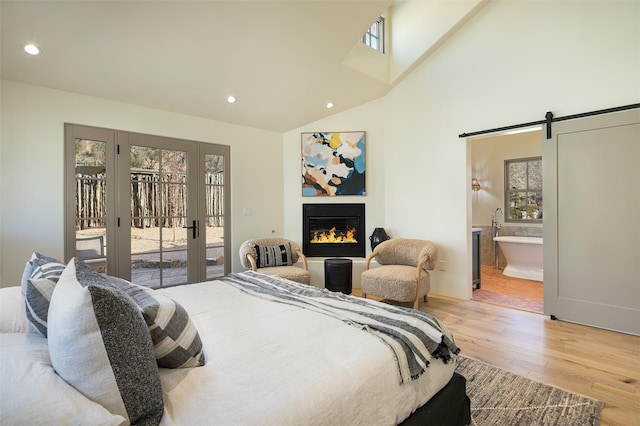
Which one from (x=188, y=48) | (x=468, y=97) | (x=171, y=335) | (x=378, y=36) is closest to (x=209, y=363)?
(x=171, y=335)

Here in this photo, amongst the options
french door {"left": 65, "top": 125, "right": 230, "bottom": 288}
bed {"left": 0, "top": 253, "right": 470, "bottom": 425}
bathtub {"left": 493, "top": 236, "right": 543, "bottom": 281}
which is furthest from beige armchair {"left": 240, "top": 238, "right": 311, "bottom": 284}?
bathtub {"left": 493, "top": 236, "right": 543, "bottom": 281}

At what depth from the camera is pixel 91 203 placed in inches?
136

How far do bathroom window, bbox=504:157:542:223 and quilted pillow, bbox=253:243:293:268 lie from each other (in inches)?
177

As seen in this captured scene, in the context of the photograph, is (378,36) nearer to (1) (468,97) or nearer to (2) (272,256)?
(1) (468,97)

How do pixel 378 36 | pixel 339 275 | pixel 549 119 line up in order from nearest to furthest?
pixel 549 119 → pixel 339 275 → pixel 378 36

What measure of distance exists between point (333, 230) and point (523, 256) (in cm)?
325

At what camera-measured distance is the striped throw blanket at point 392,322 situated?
4.35ft

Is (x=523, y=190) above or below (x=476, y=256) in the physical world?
above

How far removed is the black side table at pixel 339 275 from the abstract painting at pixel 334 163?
121 centimetres

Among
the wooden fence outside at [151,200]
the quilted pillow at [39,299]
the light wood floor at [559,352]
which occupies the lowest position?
the light wood floor at [559,352]

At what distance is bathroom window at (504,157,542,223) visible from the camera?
19.1ft

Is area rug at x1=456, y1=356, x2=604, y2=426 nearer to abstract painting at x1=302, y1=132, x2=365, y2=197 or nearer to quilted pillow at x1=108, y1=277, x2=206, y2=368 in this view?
quilted pillow at x1=108, y1=277, x2=206, y2=368

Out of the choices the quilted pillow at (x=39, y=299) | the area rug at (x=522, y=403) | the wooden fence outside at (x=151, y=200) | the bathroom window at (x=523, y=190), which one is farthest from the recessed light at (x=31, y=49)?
the bathroom window at (x=523, y=190)

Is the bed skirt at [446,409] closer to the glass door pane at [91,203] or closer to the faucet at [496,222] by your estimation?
the glass door pane at [91,203]
